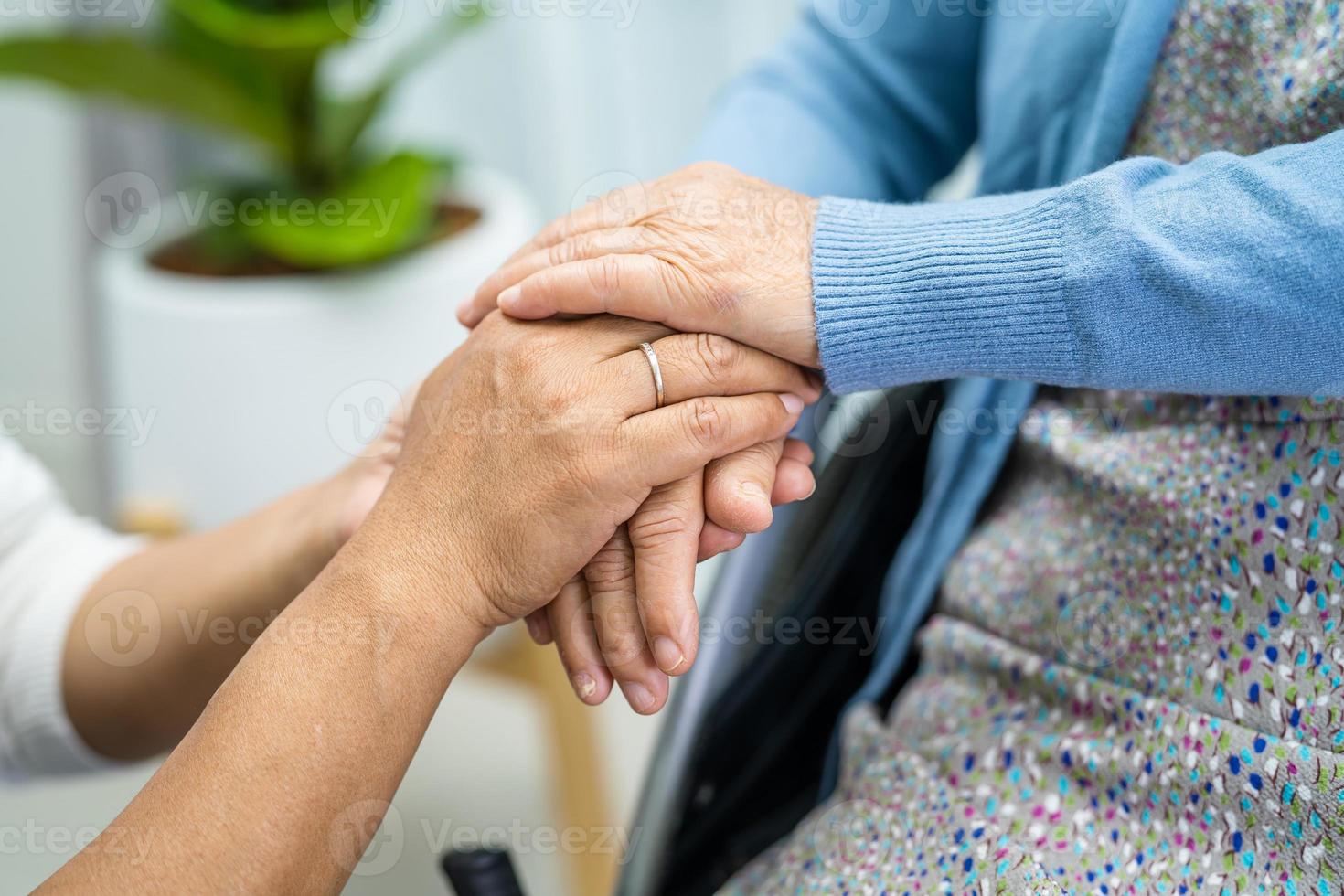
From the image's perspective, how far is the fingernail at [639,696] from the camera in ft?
2.37

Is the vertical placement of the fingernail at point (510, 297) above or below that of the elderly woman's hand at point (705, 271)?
above

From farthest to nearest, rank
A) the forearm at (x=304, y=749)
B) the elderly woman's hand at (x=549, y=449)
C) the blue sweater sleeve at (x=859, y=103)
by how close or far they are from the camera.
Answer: the blue sweater sleeve at (x=859, y=103) → the elderly woman's hand at (x=549, y=449) → the forearm at (x=304, y=749)

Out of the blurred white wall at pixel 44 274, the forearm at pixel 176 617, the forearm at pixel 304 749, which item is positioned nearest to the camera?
the forearm at pixel 304 749

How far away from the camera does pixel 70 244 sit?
219cm

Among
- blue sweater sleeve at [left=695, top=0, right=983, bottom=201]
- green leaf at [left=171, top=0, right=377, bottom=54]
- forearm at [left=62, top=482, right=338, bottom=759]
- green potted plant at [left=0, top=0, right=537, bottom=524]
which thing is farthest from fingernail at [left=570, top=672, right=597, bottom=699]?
green leaf at [left=171, top=0, right=377, bottom=54]

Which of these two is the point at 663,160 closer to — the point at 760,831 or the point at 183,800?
the point at 760,831

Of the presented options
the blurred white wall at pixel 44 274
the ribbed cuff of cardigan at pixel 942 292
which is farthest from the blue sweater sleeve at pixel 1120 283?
the blurred white wall at pixel 44 274

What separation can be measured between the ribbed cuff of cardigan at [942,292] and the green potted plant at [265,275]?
0.67 m

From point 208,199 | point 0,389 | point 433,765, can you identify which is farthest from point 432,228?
point 0,389

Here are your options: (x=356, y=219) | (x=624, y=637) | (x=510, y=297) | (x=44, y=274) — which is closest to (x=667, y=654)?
(x=624, y=637)

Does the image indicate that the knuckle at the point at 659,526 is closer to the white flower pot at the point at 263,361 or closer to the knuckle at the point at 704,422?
the knuckle at the point at 704,422

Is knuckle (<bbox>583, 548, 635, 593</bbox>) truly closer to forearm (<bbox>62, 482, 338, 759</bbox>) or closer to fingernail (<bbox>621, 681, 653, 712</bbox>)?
fingernail (<bbox>621, 681, 653, 712</bbox>)

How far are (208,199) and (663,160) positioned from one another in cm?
100

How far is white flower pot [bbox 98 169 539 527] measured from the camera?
1.28 metres
